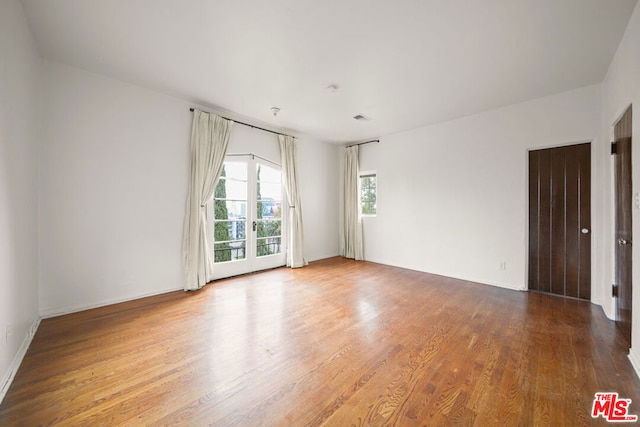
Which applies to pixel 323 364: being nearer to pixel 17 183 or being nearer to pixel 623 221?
pixel 17 183

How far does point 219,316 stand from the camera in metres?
3.00

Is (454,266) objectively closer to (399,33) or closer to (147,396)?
(399,33)

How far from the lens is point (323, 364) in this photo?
2066mm

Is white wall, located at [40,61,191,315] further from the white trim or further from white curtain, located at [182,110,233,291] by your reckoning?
white curtain, located at [182,110,233,291]

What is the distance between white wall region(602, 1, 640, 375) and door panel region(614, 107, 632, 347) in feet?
0.60

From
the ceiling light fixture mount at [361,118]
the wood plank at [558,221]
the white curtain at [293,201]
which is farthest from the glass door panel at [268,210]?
the wood plank at [558,221]

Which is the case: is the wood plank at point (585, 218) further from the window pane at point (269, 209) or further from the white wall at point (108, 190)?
the white wall at point (108, 190)

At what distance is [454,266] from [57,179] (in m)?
6.00

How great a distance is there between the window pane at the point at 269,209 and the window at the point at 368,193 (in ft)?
6.93

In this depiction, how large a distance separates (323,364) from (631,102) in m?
3.60

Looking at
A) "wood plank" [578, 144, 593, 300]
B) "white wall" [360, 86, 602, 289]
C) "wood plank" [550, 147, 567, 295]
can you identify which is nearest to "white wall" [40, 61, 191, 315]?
"white wall" [360, 86, 602, 289]

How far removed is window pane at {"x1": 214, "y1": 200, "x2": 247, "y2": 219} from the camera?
4.40 m

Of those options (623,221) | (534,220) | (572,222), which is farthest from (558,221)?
(623,221)

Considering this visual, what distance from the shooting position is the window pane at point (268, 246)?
199 inches
